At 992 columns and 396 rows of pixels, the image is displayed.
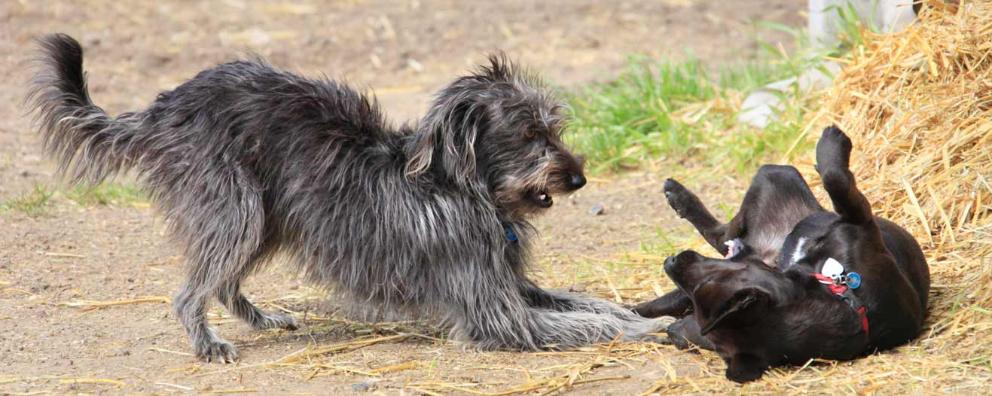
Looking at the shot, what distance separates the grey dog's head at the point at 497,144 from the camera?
4.98m

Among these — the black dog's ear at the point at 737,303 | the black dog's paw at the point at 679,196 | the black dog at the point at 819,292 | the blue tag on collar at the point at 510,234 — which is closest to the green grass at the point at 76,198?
the blue tag on collar at the point at 510,234

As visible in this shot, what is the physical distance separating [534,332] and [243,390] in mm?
1226

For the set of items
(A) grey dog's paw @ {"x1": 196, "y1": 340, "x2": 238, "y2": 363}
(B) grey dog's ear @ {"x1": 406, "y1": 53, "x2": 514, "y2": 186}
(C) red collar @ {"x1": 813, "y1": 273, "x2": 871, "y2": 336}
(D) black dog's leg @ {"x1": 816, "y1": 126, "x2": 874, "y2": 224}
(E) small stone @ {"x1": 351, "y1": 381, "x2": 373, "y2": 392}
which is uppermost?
(B) grey dog's ear @ {"x1": 406, "y1": 53, "x2": 514, "y2": 186}

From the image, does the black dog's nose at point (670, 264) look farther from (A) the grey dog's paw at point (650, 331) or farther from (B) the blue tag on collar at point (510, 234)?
(B) the blue tag on collar at point (510, 234)

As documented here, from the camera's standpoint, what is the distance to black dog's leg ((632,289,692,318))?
489cm

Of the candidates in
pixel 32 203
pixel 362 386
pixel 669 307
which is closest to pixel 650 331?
pixel 669 307

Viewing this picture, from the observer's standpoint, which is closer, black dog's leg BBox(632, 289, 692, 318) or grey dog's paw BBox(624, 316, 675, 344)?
black dog's leg BBox(632, 289, 692, 318)

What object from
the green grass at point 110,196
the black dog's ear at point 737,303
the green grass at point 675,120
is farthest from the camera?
the green grass at point 675,120

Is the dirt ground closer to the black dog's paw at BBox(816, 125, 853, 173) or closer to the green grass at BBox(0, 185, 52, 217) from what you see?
the green grass at BBox(0, 185, 52, 217)

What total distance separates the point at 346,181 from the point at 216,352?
2.82 feet

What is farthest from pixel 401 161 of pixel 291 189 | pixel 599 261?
pixel 599 261

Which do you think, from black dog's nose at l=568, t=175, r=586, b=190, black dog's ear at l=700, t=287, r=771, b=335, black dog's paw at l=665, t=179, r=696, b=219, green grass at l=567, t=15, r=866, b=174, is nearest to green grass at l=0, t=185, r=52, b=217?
green grass at l=567, t=15, r=866, b=174

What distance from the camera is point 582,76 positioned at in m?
9.92

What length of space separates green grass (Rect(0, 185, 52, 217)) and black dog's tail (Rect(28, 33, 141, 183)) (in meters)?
2.08
